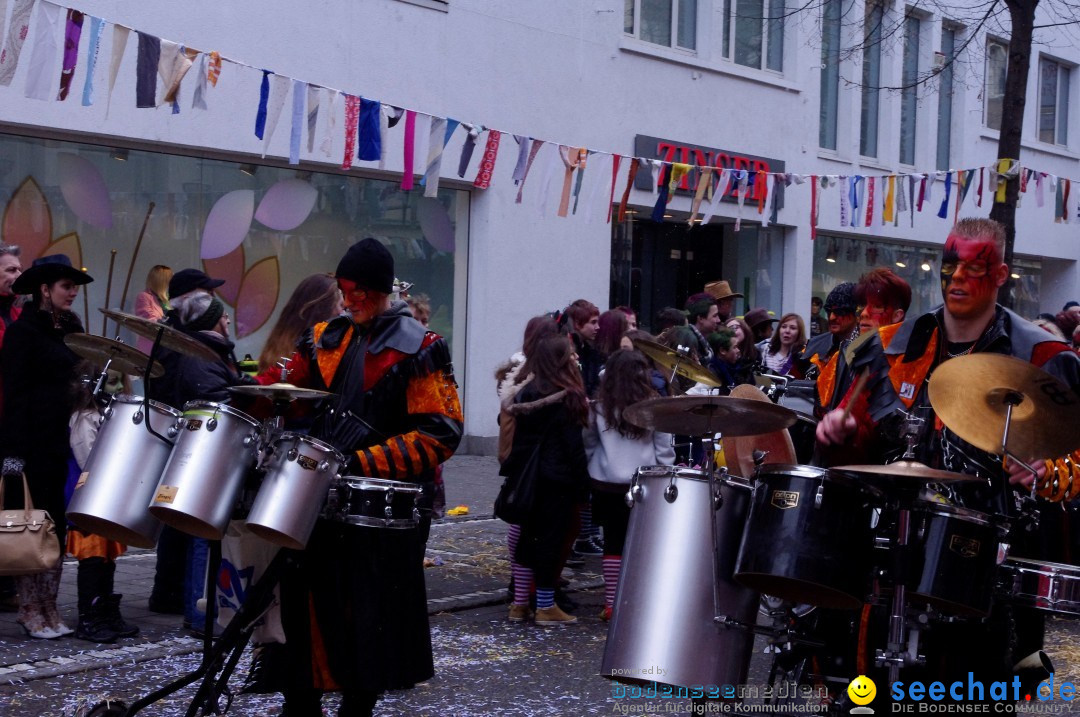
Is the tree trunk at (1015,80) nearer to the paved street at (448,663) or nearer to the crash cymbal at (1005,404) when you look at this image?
the paved street at (448,663)

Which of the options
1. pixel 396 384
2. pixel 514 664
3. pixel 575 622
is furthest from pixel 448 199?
pixel 396 384

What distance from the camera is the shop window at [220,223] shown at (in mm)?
10898

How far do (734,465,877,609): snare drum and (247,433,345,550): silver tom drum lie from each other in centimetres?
137

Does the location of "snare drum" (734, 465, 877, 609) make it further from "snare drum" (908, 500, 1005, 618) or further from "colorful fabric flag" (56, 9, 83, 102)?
"colorful fabric flag" (56, 9, 83, 102)

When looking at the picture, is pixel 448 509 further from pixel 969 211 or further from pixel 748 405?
pixel 969 211

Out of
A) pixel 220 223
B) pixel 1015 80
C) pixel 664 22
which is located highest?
pixel 664 22

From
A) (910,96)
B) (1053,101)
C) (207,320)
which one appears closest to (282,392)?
(207,320)

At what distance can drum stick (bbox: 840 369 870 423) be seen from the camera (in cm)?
423

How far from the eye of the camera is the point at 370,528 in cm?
449

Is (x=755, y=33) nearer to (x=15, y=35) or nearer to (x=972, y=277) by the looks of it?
(x=15, y=35)

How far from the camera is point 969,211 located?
1947 centimetres

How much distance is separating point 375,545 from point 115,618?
285 cm

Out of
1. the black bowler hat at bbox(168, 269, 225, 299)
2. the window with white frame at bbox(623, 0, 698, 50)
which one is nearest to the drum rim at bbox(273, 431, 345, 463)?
the black bowler hat at bbox(168, 269, 225, 299)

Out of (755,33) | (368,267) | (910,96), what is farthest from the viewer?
(910,96)
